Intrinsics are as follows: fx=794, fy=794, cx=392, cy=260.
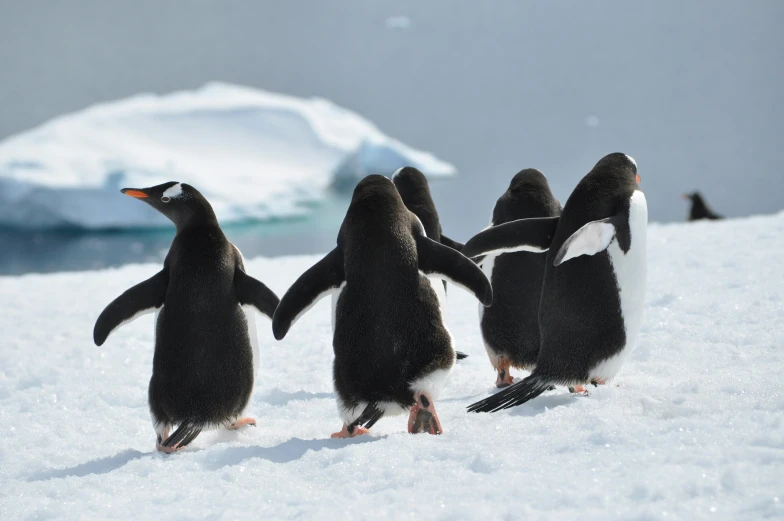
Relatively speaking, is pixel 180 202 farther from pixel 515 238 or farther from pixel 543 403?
pixel 543 403

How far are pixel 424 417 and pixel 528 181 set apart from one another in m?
1.30

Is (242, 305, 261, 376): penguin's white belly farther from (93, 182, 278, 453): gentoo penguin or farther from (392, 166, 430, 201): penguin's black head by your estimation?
(392, 166, 430, 201): penguin's black head

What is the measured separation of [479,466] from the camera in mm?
1856

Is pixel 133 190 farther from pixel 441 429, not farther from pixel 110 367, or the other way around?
pixel 441 429

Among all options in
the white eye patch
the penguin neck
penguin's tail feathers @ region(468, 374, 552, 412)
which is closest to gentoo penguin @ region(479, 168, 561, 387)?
penguin's tail feathers @ region(468, 374, 552, 412)

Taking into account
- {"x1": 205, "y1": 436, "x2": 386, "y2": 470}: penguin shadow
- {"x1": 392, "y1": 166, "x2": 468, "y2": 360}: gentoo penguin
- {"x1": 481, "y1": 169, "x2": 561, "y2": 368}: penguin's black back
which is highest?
{"x1": 392, "y1": 166, "x2": 468, "y2": 360}: gentoo penguin

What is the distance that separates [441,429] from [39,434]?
153 centimetres

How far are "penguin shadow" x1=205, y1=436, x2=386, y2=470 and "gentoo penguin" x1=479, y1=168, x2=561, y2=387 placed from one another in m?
0.90

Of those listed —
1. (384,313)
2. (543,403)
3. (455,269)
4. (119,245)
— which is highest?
(455,269)

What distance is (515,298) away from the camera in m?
3.01

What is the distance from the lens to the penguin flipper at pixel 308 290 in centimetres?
236

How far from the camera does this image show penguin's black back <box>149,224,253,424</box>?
2.54m

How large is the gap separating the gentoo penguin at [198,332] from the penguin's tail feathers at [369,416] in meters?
0.47

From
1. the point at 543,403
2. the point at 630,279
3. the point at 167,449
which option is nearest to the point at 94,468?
the point at 167,449
